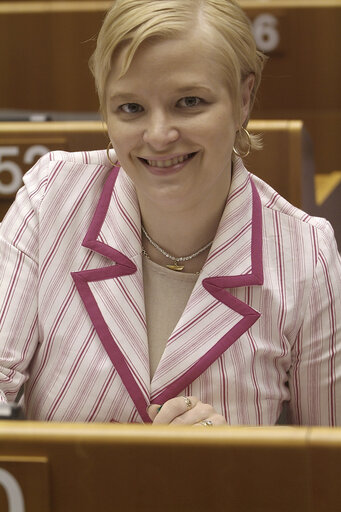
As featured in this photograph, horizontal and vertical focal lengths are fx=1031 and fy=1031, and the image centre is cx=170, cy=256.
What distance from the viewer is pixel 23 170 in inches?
97.8

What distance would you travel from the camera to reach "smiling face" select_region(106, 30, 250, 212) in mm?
1471

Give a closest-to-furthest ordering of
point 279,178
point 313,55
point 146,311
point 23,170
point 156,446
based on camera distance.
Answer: point 156,446 < point 146,311 < point 279,178 < point 23,170 < point 313,55

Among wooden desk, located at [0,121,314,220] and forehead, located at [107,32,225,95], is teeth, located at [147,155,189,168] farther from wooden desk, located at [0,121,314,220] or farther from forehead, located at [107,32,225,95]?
Result: wooden desk, located at [0,121,314,220]

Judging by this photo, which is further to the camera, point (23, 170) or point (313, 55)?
point (313, 55)

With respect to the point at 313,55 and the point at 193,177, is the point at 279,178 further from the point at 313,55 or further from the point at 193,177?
the point at 313,55

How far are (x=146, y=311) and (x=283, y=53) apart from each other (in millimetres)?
2131

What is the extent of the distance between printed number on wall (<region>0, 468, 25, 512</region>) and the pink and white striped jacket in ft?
1.55

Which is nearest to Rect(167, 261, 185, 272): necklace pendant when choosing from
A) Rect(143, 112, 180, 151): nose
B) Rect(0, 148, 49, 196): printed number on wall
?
Rect(143, 112, 180, 151): nose

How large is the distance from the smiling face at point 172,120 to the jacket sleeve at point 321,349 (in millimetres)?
221

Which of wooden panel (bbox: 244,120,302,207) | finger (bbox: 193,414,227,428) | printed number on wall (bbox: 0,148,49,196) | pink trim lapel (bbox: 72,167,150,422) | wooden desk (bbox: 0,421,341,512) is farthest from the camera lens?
printed number on wall (bbox: 0,148,49,196)

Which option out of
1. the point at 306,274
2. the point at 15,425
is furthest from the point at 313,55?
the point at 15,425

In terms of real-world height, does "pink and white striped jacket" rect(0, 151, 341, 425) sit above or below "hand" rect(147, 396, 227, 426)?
above

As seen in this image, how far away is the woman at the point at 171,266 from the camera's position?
1497 mm

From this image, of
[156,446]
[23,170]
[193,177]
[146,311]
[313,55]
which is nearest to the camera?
[156,446]
